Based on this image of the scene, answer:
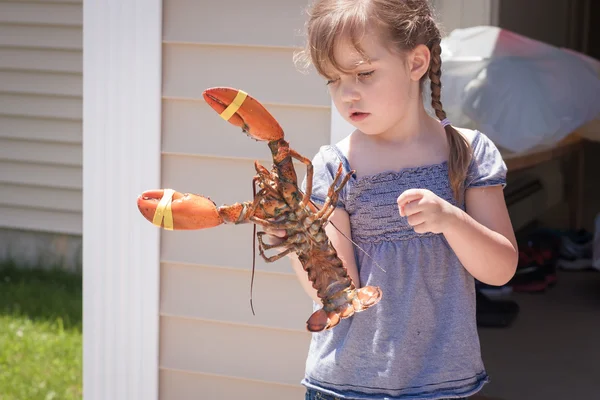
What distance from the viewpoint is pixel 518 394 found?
130 inches

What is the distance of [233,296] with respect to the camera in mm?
2623

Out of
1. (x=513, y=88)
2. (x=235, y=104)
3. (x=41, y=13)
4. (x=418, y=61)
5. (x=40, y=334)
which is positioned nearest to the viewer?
(x=235, y=104)

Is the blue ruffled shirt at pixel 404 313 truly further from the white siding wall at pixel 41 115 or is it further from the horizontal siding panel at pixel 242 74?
the white siding wall at pixel 41 115

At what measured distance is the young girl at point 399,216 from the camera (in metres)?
1.66

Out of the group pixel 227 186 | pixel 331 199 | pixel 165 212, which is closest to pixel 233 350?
pixel 227 186

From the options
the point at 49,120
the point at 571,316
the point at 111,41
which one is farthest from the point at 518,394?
the point at 49,120

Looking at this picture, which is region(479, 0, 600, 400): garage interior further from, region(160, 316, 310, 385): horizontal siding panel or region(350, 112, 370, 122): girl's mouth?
region(350, 112, 370, 122): girl's mouth

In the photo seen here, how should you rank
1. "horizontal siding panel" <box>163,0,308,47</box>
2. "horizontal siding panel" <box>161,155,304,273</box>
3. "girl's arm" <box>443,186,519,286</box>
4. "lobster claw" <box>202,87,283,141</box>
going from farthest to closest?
1. "horizontal siding panel" <box>161,155,304,273</box>
2. "horizontal siding panel" <box>163,0,308,47</box>
3. "girl's arm" <box>443,186,519,286</box>
4. "lobster claw" <box>202,87,283,141</box>

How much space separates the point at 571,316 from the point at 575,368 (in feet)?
2.72


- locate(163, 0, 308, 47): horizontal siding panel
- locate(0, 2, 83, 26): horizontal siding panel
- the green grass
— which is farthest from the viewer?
locate(0, 2, 83, 26): horizontal siding panel

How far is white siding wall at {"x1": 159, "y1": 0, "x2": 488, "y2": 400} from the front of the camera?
2502mm

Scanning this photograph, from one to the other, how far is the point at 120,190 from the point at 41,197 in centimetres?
312

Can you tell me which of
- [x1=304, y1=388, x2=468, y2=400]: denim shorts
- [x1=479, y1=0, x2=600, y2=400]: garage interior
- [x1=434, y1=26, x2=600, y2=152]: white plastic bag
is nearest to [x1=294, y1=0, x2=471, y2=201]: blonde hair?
[x1=304, y1=388, x2=468, y2=400]: denim shorts

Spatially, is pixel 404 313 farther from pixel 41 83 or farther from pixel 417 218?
pixel 41 83
